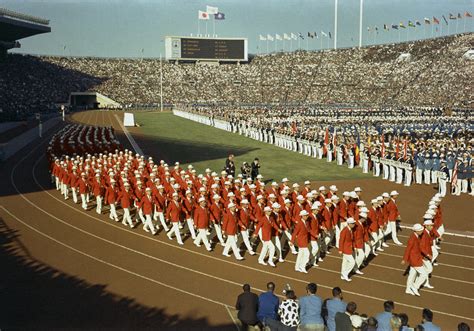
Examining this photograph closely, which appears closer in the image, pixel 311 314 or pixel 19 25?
pixel 311 314

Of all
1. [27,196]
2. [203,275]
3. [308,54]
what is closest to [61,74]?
[308,54]

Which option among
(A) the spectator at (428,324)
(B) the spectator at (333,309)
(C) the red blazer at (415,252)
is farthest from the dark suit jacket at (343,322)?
(C) the red blazer at (415,252)

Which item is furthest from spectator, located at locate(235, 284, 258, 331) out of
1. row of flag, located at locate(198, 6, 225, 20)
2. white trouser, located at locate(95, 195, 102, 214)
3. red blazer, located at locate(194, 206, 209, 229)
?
row of flag, located at locate(198, 6, 225, 20)

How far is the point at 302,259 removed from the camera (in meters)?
11.5

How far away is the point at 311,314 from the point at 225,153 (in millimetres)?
24934

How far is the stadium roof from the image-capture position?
58.3m

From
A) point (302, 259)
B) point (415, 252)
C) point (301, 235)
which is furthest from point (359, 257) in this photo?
point (415, 252)

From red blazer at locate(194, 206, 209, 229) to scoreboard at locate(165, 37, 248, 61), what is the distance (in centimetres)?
8511

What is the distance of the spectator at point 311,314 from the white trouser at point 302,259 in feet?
13.3

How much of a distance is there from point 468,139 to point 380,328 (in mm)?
25702

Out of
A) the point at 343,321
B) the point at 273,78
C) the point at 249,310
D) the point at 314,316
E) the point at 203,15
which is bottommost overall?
the point at 249,310

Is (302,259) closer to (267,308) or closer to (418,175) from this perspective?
(267,308)

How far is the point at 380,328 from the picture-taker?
22.0ft

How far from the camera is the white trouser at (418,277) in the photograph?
10016mm
